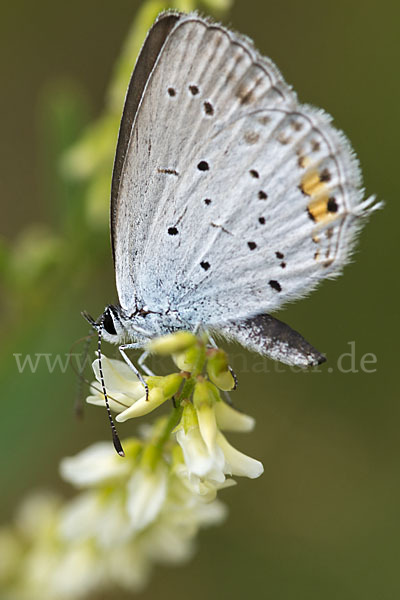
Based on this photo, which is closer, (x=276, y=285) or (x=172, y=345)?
(x=172, y=345)

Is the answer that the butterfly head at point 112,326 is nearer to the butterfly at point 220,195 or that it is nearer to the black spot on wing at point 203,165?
the butterfly at point 220,195

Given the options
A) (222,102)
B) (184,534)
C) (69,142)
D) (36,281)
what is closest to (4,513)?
(36,281)

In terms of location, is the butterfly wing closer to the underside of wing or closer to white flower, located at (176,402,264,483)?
the underside of wing

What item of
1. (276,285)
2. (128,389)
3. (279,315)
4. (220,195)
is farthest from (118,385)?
(279,315)

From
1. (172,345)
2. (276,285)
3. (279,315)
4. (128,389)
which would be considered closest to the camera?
(172,345)

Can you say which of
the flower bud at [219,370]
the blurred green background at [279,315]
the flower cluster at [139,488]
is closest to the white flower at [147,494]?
the flower cluster at [139,488]

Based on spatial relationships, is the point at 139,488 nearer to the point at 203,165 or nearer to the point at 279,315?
the point at 203,165

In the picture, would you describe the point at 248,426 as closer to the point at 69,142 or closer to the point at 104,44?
the point at 69,142
